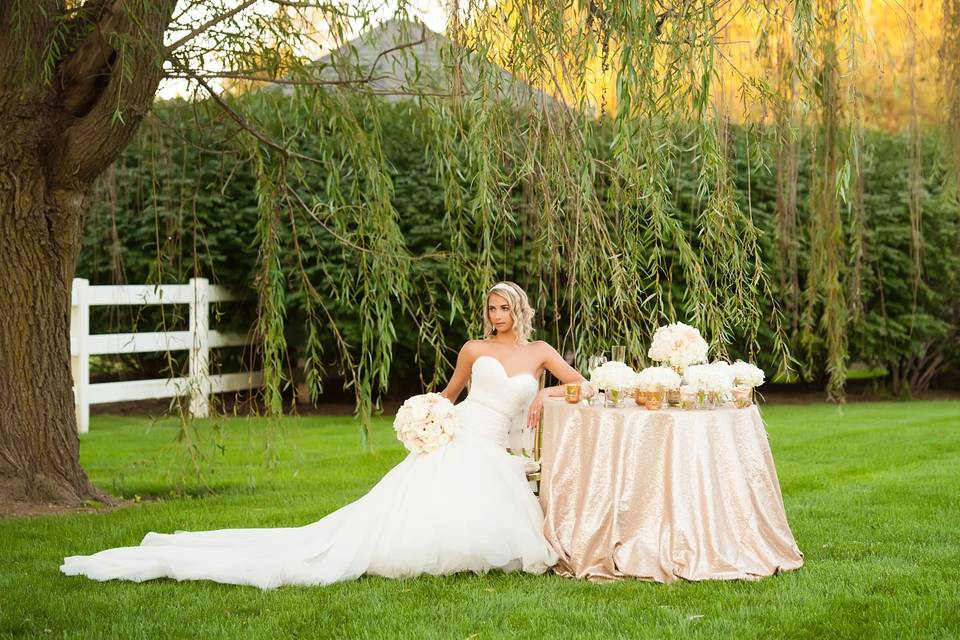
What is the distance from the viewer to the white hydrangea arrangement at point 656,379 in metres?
4.41

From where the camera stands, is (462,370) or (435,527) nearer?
(435,527)

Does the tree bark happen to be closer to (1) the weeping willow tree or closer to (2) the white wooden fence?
(1) the weeping willow tree

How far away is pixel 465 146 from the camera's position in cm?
508

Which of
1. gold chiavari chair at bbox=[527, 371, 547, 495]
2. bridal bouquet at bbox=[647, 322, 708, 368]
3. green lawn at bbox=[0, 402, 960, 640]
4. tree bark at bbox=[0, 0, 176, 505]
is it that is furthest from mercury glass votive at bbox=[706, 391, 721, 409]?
tree bark at bbox=[0, 0, 176, 505]

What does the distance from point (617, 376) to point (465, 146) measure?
1286 millimetres

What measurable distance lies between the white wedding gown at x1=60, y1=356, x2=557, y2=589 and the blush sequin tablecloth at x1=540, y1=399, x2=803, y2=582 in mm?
232

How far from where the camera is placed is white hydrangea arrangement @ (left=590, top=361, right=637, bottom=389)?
14.6 ft

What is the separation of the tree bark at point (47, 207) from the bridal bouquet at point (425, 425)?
6.63 ft

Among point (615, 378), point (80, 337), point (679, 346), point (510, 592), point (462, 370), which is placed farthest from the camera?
point (80, 337)

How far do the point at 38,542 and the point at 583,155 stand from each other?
2906 millimetres

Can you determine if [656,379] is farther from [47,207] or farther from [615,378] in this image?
[47,207]

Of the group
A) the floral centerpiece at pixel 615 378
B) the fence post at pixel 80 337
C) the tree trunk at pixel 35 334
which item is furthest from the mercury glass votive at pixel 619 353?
the fence post at pixel 80 337

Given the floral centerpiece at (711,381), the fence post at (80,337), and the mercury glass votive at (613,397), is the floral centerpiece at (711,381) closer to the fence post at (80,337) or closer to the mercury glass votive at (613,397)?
the mercury glass votive at (613,397)

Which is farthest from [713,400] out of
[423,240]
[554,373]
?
[423,240]
